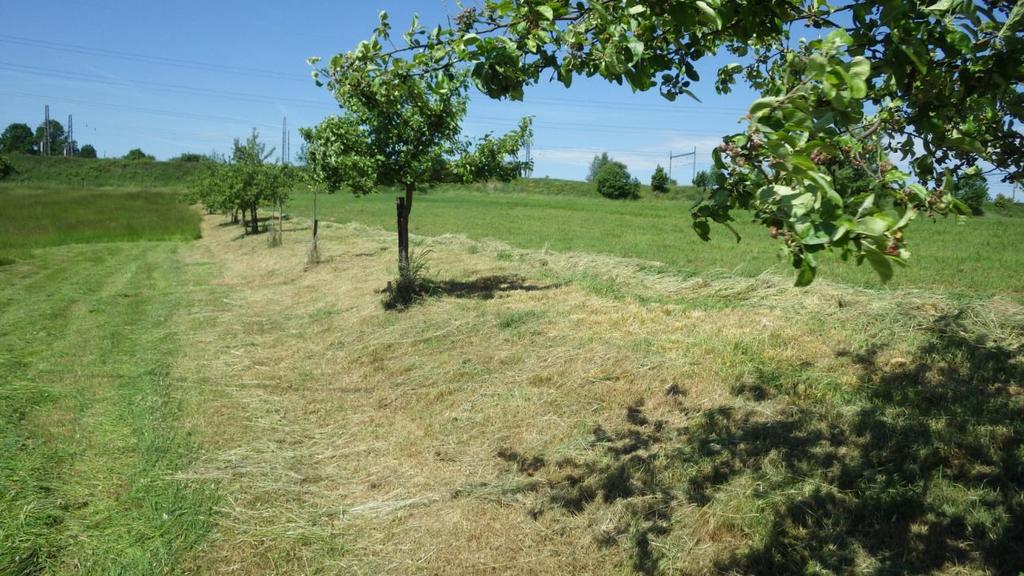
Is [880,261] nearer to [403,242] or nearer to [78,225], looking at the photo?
[403,242]

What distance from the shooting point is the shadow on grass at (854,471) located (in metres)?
3.60

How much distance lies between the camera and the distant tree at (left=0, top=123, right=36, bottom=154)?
120 meters

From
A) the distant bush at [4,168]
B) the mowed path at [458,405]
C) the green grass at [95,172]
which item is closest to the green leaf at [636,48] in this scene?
the mowed path at [458,405]

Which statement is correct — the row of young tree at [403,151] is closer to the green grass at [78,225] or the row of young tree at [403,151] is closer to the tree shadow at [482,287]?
the tree shadow at [482,287]

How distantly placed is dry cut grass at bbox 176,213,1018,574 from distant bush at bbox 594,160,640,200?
49.2 metres

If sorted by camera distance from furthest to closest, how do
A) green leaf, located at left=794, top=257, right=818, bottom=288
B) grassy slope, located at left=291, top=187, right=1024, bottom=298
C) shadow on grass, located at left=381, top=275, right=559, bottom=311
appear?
grassy slope, located at left=291, top=187, right=1024, bottom=298 < shadow on grass, located at left=381, top=275, right=559, bottom=311 < green leaf, located at left=794, top=257, right=818, bottom=288

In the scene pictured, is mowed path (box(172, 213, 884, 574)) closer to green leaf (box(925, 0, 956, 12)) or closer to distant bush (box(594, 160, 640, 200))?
green leaf (box(925, 0, 956, 12))

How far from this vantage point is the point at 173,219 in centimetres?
3553

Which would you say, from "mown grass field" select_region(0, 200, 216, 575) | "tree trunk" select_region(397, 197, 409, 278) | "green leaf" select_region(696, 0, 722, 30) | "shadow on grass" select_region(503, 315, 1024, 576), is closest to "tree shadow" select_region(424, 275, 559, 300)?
"tree trunk" select_region(397, 197, 409, 278)

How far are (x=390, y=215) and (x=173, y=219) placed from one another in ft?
38.5

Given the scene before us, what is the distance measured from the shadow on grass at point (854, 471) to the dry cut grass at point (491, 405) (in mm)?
67

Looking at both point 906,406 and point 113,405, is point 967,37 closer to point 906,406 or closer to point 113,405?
point 906,406

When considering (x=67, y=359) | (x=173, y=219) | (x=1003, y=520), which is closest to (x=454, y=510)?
(x=1003, y=520)

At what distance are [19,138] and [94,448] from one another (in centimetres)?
15056
